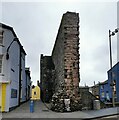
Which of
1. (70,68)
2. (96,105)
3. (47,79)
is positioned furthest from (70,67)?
(47,79)

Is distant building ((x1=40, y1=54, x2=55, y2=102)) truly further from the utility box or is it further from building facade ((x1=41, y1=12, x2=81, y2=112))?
building facade ((x1=41, y1=12, x2=81, y2=112))

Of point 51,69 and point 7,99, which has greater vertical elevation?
point 51,69

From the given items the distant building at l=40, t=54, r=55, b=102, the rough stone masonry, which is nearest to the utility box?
the rough stone masonry

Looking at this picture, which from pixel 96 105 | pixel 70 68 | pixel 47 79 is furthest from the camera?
pixel 47 79

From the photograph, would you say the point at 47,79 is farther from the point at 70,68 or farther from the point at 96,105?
the point at 70,68

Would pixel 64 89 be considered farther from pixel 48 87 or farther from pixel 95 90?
pixel 95 90

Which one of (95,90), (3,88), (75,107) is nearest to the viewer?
(75,107)

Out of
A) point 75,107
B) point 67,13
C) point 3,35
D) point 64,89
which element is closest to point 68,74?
point 64,89

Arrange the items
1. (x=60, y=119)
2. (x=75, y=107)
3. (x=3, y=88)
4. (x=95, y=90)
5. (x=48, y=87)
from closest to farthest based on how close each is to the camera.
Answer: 1. (x=60, y=119)
2. (x=75, y=107)
3. (x=3, y=88)
4. (x=48, y=87)
5. (x=95, y=90)

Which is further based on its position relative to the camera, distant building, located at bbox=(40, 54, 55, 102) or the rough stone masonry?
distant building, located at bbox=(40, 54, 55, 102)

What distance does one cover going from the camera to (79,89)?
17.3m

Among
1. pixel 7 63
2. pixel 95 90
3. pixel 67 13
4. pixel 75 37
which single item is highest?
pixel 67 13

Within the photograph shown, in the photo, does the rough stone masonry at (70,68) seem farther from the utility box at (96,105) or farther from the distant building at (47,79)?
the distant building at (47,79)

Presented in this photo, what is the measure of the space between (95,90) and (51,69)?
152ft
